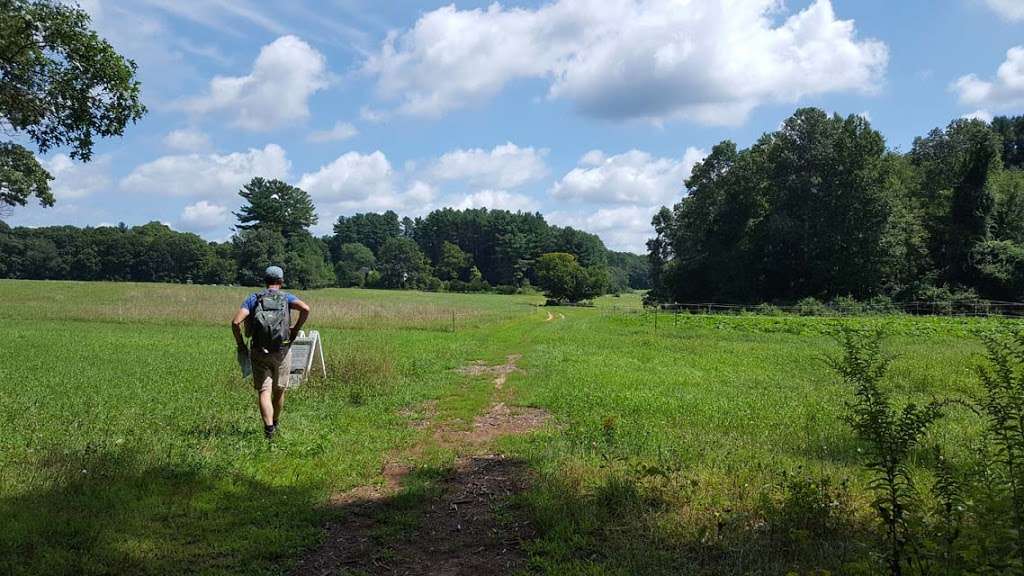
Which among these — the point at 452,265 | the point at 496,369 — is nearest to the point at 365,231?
the point at 452,265

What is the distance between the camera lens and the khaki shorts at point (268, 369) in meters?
7.73

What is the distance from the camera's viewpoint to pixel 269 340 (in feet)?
25.2

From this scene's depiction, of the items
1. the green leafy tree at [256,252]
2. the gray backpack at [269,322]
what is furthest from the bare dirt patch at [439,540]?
the green leafy tree at [256,252]

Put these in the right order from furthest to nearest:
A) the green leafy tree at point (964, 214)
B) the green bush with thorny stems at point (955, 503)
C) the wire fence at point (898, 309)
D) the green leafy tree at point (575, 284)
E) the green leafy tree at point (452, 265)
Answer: the green leafy tree at point (452, 265)
the green leafy tree at point (575, 284)
the green leafy tree at point (964, 214)
the wire fence at point (898, 309)
the green bush with thorny stems at point (955, 503)

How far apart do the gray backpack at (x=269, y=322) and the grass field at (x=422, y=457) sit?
1.27 m

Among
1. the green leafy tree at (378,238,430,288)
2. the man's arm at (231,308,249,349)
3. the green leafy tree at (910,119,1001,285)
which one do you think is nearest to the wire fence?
the green leafy tree at (910,119,1001,285)

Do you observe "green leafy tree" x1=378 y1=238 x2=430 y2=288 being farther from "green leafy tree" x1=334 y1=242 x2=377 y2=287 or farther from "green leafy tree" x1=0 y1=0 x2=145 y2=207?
"green leafy tree" x1=0 y1=0 x2=145 y2=207

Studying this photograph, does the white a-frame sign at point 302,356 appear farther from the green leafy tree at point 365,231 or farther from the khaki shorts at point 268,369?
the green leafy tree at point 365,231

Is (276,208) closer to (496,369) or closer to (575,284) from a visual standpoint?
(575,284)

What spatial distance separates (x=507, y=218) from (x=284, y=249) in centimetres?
5121

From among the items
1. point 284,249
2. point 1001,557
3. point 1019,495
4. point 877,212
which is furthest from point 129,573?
point 284,249

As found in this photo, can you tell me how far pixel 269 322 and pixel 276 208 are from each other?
10666 centimetres

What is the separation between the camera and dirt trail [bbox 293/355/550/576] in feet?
14.3

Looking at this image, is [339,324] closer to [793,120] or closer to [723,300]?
[723,300]
